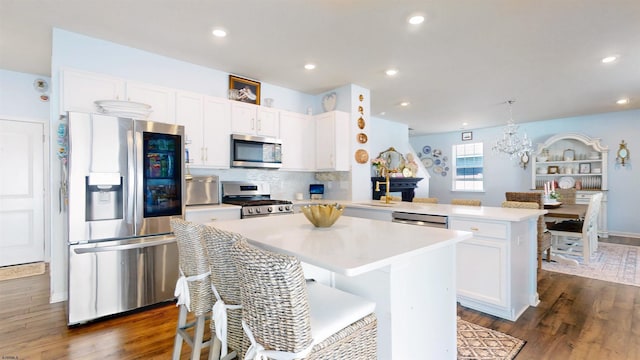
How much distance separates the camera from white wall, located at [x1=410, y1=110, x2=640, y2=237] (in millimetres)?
6125

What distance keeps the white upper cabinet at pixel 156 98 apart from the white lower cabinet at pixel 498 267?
3.21 metres

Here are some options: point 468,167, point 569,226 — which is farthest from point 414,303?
point 468,167

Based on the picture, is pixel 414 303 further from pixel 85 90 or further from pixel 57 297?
pixel 57 297

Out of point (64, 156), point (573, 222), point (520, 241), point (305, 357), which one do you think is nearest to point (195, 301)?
point (305, 357)

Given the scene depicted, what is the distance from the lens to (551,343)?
2234 mm

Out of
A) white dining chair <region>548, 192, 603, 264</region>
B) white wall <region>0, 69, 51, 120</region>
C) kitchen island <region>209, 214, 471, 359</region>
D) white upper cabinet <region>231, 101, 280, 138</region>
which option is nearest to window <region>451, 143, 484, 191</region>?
white dining chair <region>548, 192, 603, 264</region>

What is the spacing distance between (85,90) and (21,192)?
2.46m

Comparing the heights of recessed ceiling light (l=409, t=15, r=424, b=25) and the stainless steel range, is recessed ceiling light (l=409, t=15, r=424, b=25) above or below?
above

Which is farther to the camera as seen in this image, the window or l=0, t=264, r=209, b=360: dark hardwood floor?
the window

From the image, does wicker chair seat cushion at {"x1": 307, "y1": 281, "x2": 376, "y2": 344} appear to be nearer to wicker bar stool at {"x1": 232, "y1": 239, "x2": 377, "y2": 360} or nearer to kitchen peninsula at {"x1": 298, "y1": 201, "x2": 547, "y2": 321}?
wicker bar stool at {"x1": 232, "y1": 239, "x2": 377, "y2": 360}

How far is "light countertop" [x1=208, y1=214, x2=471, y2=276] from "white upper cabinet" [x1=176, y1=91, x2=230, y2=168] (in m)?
1.79

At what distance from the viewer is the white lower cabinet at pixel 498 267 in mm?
2586

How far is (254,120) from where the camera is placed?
4051 millimetres

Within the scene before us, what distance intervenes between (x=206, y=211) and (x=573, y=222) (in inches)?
209
